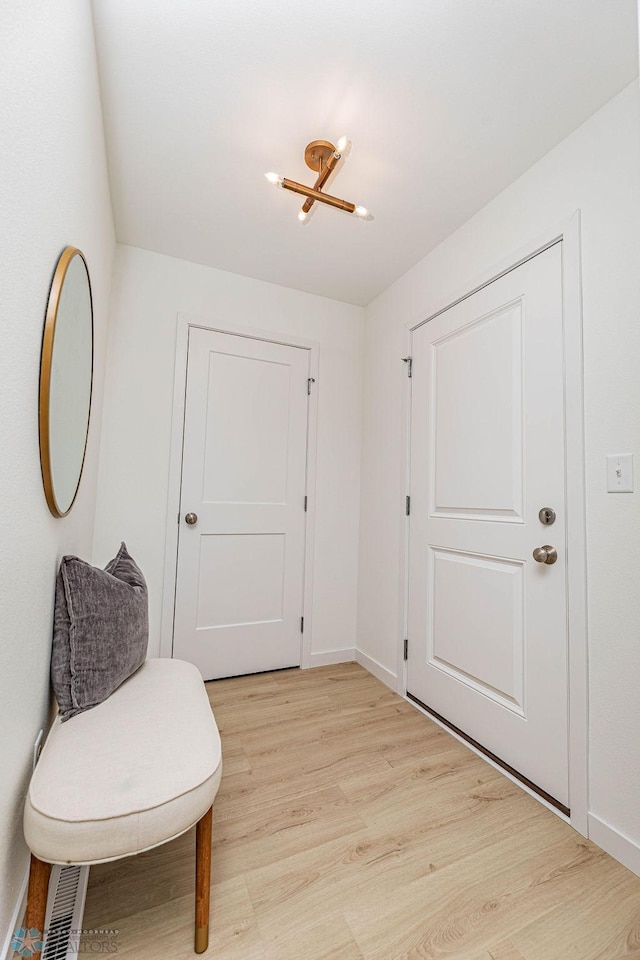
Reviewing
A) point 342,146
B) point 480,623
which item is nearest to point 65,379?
point 342,146

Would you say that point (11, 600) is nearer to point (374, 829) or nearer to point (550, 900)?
point (374, 829)

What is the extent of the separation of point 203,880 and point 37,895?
35 cm

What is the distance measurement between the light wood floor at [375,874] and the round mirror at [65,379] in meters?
1.11

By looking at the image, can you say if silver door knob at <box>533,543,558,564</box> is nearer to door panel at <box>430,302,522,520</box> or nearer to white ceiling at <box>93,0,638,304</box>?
door panel at <box>430,302,522,520</box>

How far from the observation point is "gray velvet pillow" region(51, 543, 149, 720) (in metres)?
1.19

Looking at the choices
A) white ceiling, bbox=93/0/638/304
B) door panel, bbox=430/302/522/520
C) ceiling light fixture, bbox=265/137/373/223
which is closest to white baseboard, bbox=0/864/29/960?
door panel, bbox=430/302/522/520

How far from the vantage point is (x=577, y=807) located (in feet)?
4.59

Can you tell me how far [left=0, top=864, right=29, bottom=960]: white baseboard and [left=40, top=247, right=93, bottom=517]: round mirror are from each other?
3.00 ft

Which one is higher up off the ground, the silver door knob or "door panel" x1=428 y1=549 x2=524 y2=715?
the silver door knob

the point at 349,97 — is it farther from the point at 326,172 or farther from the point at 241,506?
the point at 241,506

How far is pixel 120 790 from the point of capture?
2.93 ft

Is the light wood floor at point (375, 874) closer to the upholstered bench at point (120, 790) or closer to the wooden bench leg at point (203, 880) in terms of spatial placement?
the wooden bench leg at point (203, 880)

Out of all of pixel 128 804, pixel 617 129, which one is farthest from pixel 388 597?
pixel 617 129

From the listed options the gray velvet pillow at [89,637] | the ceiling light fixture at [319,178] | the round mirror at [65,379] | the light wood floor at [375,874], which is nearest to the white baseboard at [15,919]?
the light wood floor at [375,874]
